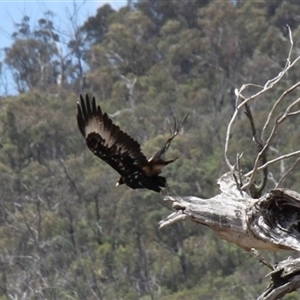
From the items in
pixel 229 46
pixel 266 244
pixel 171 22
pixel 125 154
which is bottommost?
pixel 266 244

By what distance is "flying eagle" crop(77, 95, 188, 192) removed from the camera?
4.75 m

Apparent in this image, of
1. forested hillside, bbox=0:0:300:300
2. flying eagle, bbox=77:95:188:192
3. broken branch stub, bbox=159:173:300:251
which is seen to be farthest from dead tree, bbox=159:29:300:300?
forested hillside, bbox=0:0:300:300

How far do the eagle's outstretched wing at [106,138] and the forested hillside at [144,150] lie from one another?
12.9 meters

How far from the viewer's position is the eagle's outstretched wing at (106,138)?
4.74 m

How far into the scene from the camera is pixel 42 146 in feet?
79.7

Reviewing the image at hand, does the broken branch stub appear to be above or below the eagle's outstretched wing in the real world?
below

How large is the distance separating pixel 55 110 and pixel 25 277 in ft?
22.4

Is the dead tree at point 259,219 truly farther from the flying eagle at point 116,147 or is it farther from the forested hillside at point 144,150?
the forested hillside at point 144,150

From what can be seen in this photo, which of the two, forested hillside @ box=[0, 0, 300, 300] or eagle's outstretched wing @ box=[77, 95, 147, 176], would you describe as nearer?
eagle's outstretched wing @ box=[77, 95, 147, 176]

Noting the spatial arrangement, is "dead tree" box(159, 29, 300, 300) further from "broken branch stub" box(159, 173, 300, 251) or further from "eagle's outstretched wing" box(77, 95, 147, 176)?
"eagle's outstretched wing" box(77, 95, 147, 176)

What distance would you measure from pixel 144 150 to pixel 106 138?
55.6ft

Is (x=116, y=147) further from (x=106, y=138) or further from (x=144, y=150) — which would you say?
(x=144, y=150)

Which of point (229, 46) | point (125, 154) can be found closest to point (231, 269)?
point (229, 46)

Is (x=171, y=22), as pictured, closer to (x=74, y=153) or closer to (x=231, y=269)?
(x=74, y=153)
